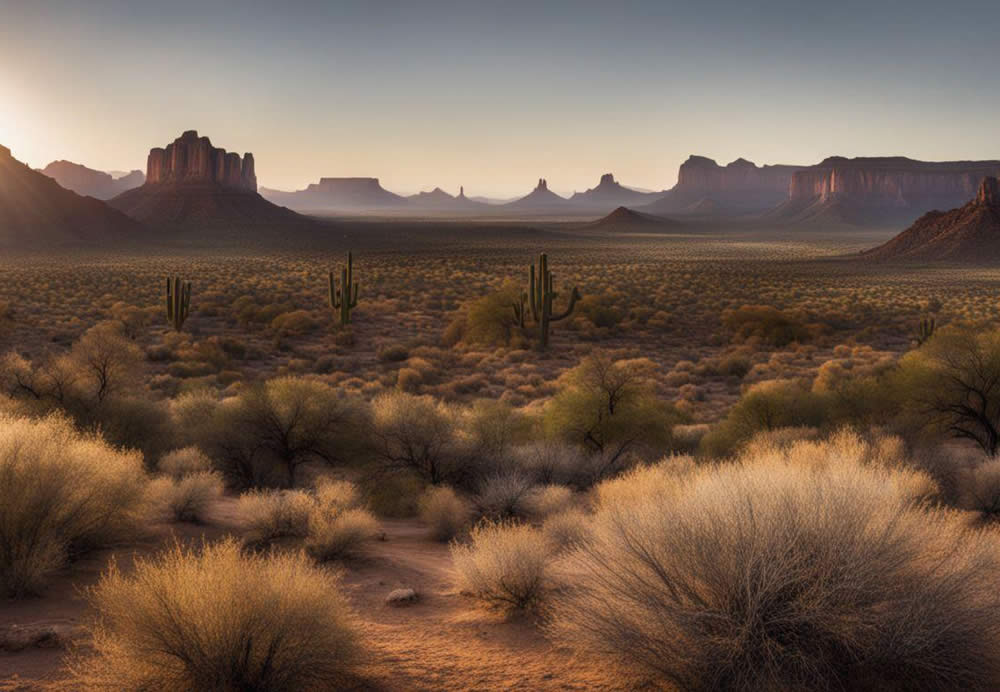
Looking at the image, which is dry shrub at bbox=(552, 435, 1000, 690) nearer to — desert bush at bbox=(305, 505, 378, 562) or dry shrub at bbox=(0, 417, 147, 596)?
desert bush at bbox=(305, 505, 378, 562)

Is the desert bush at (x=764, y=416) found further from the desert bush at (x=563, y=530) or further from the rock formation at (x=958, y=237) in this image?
the rock formation at (x=958, y=237)

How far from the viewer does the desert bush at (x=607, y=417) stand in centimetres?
1464

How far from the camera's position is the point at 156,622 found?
523 cm

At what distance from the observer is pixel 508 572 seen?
733 centimetres

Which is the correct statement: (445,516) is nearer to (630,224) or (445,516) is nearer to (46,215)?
(46,215)

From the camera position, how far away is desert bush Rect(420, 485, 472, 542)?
10523 millimetres

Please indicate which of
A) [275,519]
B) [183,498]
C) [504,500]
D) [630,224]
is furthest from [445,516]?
[630,224]

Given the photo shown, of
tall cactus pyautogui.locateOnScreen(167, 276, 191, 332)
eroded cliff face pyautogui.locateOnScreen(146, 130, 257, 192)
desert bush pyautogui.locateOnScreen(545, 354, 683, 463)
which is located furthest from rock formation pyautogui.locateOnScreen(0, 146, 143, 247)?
desert bush pyautogui.locateOnScreen(545, 354, 683, 463)

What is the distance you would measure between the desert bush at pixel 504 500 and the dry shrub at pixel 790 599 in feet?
16.7

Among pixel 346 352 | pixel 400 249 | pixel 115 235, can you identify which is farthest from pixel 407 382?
pixel 115 235

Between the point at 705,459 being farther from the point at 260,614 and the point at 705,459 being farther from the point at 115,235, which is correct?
the point at 115,235

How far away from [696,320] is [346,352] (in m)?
18.9

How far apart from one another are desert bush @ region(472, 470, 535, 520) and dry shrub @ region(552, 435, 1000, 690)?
5.09 metres

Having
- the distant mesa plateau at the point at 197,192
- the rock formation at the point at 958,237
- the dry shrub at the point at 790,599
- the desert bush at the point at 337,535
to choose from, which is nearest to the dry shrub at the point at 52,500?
the desert bush at the point at 337,535
